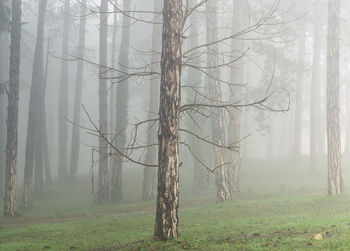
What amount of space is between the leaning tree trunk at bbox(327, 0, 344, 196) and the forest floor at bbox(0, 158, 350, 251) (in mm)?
709

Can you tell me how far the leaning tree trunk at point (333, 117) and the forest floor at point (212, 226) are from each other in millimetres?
709

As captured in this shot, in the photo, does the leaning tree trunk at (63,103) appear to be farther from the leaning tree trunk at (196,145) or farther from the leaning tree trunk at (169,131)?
the leaning tree trunk at (169,131)

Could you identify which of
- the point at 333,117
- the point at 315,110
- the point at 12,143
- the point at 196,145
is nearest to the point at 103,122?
the point at 12,143

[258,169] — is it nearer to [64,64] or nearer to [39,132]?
[39,132]

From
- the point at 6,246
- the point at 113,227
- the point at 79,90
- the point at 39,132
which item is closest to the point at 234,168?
the point at 113,227

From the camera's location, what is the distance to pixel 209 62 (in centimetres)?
1550

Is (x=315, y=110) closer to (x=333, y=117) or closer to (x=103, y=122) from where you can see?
(x=333, y=117)

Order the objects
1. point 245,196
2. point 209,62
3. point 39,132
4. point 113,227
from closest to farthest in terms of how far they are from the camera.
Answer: point 113,227 < point 209,62 < point 245,196 < point 39,132

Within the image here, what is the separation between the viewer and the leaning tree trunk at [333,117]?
46.4 feet

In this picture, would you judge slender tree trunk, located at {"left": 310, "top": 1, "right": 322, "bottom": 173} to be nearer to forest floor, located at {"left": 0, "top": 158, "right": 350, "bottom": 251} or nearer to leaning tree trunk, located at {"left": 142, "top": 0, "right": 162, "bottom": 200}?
forest floor, located at {"left": 0, "top": 158, "right": 350, "bottom": 251}

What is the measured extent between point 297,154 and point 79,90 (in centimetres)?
1783

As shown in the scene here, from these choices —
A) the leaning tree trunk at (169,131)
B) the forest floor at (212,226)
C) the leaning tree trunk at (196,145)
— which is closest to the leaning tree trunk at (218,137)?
the forest floor at (212,226)

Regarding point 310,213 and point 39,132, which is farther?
point 39,132

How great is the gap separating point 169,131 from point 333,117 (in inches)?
380
